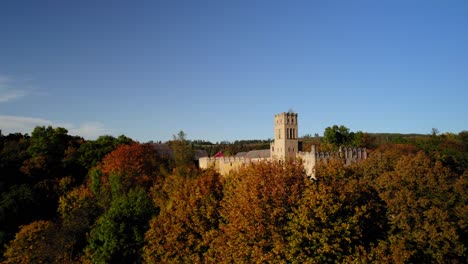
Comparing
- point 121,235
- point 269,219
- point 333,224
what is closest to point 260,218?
point 269,219

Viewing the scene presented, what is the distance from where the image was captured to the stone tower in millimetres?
48797

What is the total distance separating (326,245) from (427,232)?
7.14m

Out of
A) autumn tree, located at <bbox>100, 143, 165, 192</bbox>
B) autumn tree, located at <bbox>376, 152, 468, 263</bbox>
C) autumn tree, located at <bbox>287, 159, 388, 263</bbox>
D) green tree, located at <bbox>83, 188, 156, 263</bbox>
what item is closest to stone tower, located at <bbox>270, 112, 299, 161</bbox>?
autumn tree, located at <bbox>100, 143, 165, 192</bbox>

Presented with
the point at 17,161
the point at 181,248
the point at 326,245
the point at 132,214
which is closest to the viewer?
the point at 326,245

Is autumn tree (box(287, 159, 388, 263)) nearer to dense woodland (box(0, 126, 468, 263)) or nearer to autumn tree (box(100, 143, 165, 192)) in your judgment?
dense woodland (box(0, 126, 468, 263))

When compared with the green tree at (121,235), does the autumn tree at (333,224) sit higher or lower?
higher

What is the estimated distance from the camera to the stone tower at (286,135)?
4880 cm

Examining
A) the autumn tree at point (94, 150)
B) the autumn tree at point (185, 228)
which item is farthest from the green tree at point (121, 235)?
the autumn tree at point (94, 150)

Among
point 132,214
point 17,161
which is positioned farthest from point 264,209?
point 17,161

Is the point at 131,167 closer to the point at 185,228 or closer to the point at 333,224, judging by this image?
the point at 185,228

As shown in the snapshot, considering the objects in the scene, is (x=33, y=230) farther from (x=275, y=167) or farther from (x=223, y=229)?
(x=275, y=167)

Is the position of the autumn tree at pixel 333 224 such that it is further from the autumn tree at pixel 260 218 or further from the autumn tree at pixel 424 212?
the autumn tree at pixel 424 212

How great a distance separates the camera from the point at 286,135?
49.1 m

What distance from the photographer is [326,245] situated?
79.9 feet
